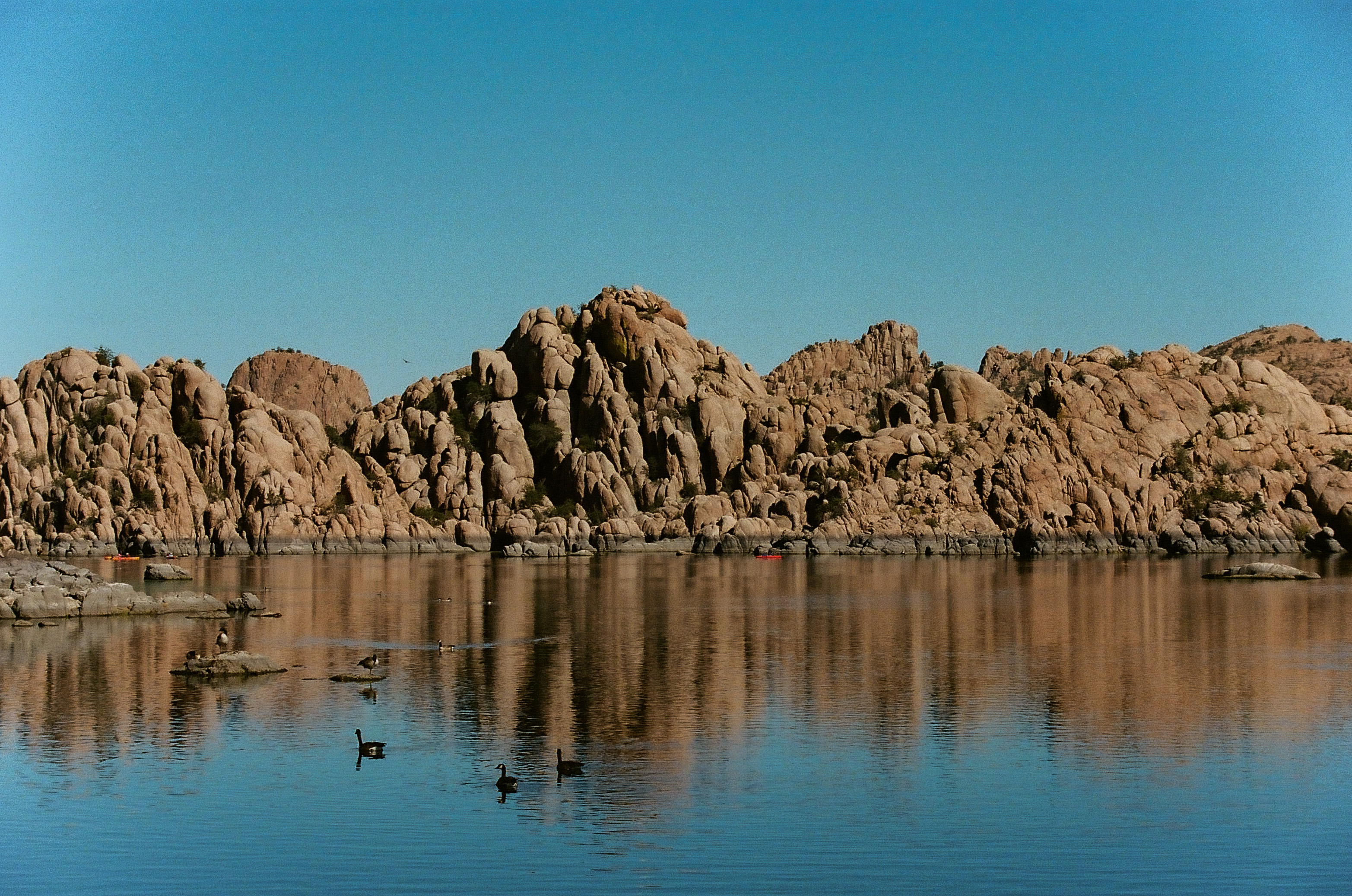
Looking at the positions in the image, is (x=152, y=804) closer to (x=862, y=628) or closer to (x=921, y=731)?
(x=921, y=731)

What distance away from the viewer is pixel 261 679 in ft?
167

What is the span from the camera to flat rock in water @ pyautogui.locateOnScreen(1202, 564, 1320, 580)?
10644cm

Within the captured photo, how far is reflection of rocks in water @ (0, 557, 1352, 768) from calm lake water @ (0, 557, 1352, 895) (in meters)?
0.24

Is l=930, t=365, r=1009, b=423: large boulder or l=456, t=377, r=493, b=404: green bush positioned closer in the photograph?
l=930, t=365, r=1009, b=423: large boulder

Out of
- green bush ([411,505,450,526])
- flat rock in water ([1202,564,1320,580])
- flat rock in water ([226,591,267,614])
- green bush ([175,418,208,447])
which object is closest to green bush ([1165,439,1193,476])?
flat rock in water ([1202,564,1320,580])

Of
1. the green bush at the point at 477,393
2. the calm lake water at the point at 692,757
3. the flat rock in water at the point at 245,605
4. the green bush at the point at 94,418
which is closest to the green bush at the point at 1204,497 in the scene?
the calm lake water at the point at 692,757

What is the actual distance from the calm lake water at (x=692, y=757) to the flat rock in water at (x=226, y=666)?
86cm

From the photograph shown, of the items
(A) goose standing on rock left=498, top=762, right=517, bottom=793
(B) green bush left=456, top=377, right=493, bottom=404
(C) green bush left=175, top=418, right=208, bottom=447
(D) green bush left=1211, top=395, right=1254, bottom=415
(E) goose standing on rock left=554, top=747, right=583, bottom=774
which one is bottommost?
(A) goose standing on rock left=498, top=762, right=517, bottom=793

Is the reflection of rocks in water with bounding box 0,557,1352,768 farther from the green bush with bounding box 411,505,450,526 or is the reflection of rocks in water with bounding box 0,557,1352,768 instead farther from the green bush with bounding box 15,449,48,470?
the green bush with bounding box 411,505,450,526

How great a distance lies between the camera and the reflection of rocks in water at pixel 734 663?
4234cm

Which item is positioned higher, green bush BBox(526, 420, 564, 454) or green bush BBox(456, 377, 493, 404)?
green bush BBox(456, 377, 493, 404)

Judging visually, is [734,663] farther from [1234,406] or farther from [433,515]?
[1234,406]

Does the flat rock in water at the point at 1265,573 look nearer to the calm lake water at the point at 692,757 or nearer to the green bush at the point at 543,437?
the calm lake water at the point at 692,757

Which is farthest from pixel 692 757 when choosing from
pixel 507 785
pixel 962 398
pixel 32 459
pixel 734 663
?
pixel 962 398
